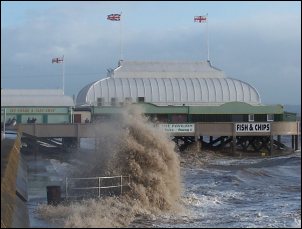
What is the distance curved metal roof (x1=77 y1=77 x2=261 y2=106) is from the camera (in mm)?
62312

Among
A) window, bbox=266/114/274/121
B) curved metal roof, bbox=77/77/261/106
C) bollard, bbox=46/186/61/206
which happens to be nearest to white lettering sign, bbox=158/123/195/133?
window, bbox=266/114/274/121

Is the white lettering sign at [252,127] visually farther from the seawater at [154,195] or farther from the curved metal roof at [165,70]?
the curved metal roof at [165,70]

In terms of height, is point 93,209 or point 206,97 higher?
point 206,97

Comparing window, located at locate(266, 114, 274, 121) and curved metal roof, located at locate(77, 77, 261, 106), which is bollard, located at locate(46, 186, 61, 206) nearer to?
window, located at locate(266, 114, 274, 121)

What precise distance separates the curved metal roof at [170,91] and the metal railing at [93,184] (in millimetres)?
40580

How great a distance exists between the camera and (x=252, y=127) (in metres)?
47.8

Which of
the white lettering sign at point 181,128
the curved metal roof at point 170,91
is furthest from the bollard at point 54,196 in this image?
the curved metal roof at point 170,91

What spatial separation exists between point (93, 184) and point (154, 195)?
2.02 meters

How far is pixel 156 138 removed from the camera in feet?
73.1

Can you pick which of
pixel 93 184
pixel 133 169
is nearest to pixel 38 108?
pixel 133 169

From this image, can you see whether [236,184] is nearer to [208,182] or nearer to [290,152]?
[208,182]

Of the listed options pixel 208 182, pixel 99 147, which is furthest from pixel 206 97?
pixel 99 147

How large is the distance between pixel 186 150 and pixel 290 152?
927cm

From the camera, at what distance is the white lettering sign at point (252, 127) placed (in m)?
47.5
